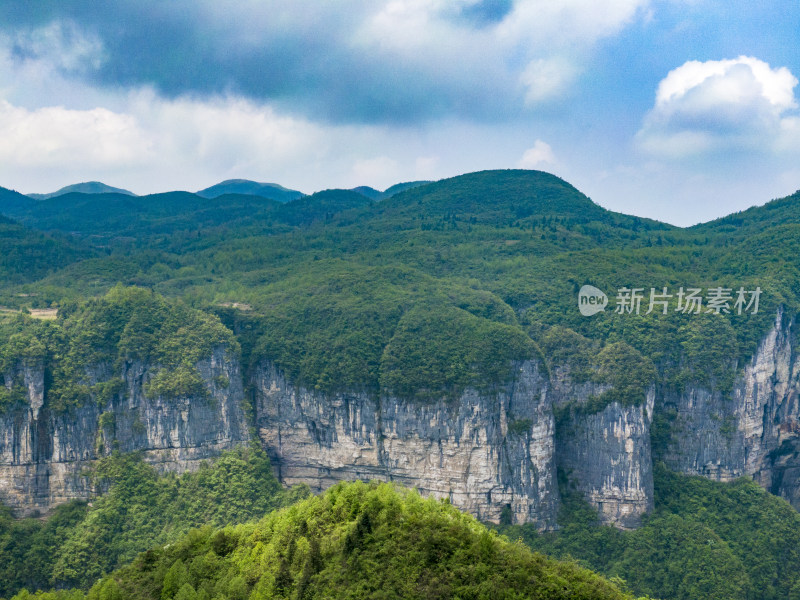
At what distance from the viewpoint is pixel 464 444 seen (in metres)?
43.2

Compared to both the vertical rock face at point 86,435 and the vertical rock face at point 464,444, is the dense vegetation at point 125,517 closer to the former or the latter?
the vertical rock face at point 86,435

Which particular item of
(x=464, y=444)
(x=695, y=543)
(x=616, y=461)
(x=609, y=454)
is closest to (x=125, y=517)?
(x=464, y=444)

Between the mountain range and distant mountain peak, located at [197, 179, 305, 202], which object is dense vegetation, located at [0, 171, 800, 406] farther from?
distant mountain peak, located at [197, 179, 305, 202]

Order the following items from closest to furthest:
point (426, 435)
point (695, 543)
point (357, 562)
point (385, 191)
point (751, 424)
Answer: point (357, 562) → point (695, 543) → point (426, 435) → point (751, 424) → point (385, 191)

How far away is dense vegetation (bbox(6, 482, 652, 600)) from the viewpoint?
62.8 ft

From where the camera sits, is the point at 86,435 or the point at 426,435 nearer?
the point at 86,435

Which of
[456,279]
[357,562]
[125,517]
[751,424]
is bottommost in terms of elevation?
[125,517]

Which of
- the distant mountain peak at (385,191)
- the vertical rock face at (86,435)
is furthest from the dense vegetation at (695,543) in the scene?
the distant mountain peak at (385,191)

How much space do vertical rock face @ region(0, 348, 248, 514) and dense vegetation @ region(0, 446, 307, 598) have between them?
84 cm

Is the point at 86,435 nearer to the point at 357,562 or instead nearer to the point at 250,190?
the point at 357,562

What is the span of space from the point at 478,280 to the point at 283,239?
2575 centimetres

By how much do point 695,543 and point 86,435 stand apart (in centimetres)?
3298

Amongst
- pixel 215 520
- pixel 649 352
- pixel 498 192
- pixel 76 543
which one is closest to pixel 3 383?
pixel 76 543

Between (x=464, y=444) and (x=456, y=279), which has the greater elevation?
(x=456, y=279)
